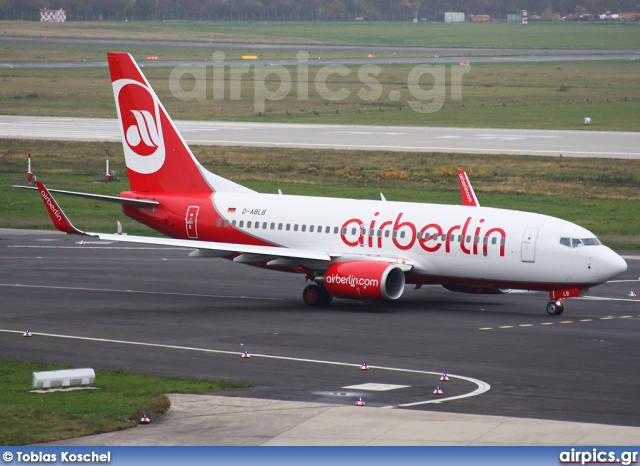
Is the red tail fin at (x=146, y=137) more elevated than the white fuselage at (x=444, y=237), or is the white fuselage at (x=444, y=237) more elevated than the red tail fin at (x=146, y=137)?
the red tail fin at (x=146, y=137)

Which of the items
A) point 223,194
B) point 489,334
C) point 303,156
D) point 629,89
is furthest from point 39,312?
point 629,89

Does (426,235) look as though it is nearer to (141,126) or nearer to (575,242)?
(575,242)

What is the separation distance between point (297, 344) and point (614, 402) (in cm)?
1117

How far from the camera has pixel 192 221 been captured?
47281 millimetres

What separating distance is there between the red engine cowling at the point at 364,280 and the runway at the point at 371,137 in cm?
4890

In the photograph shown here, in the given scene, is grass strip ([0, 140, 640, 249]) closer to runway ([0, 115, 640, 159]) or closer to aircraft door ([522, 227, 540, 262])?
runway ([0, 115, 640, 159])

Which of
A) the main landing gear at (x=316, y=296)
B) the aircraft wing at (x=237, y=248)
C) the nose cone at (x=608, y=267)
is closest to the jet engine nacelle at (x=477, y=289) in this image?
the nose cone at (x=608, y=267)

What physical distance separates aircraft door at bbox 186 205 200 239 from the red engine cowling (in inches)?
283

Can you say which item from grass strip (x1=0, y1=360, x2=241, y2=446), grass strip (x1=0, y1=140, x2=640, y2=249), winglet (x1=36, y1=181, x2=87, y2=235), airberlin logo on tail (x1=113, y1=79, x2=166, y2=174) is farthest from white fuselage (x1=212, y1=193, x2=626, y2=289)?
grass strip (x1=0, y1=140, x2=640, y2=249)

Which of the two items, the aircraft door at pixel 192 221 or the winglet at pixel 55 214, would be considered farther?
the aircraft door at pixel 192 221

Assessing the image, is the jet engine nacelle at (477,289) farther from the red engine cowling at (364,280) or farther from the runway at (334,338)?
the red engine cowling at (364,280)

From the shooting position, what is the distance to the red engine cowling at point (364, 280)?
→ 136 ft

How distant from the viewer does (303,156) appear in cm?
8900

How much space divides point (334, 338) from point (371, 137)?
6672cm
